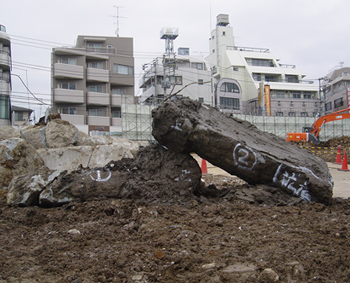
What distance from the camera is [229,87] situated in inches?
1666

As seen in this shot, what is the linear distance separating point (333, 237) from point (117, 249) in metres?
2.43

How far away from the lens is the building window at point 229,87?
4194 centimetres

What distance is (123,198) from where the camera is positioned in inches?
224

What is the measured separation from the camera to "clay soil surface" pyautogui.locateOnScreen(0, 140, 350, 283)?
3.00 m

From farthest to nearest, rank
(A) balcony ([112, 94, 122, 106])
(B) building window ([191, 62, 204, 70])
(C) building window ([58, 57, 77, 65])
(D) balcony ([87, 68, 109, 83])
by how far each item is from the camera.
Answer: (B) building window ([191, 62, 204, 70]), (A) balcony ([112, 94, 122, 106]), (D) balcony ([87, 68, 109, 83]), (C) building window ([58, 57, 77, 65])

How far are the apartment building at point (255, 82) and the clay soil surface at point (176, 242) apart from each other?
36340 millimetres

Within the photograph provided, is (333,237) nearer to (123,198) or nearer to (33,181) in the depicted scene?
(123,198)

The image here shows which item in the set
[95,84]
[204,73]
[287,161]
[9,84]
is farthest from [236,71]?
[287,161]

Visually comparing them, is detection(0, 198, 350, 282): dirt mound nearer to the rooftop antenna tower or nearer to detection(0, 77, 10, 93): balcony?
detection(0, 77, 10, 93): balcony

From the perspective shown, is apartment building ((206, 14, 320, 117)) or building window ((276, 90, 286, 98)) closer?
apartment building ((206, 14, 320, 117))

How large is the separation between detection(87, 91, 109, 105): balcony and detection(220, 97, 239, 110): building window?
1487 cm

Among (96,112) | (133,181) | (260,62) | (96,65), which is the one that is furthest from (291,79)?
(133,181)

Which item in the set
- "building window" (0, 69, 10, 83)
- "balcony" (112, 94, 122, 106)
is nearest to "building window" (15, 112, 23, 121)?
"building window" (0, 69, 10, 83)

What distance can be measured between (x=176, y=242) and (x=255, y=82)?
44.1m
